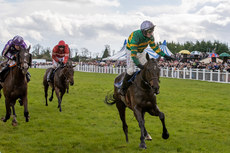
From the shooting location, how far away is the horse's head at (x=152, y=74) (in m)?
5.66

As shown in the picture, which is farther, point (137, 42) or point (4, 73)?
point (4, 73)

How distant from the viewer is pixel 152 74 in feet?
18.9

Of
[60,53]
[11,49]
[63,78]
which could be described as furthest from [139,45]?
[60,53]

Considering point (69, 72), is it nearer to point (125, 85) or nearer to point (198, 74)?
point (125, 85)

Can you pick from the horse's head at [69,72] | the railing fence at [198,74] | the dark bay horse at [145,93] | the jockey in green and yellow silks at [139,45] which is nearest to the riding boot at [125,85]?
the jockey in green and yellow silks at [139,45]

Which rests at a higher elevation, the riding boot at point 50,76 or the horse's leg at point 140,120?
the riding boot at point 50,76

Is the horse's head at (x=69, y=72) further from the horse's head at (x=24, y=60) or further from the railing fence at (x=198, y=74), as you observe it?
the railing fence at (x=198, y=74)

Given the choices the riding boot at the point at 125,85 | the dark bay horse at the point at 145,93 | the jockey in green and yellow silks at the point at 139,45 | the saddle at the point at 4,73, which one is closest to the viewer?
the dark bay horse at the point at 145,93

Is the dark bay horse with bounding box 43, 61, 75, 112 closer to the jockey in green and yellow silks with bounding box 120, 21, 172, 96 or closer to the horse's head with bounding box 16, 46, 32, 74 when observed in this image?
the horse's head with bounding box 16, 46, 32, 74

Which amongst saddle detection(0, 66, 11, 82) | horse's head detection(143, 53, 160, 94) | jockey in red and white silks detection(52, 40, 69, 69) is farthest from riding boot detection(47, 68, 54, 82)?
horse's head detection(143, 53, 160, 94)

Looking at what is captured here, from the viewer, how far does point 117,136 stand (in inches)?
302

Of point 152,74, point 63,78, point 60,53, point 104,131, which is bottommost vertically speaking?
point 104,131

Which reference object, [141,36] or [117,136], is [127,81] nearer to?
[141,36]

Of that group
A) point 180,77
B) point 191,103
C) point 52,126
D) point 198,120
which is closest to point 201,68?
point 180,77
